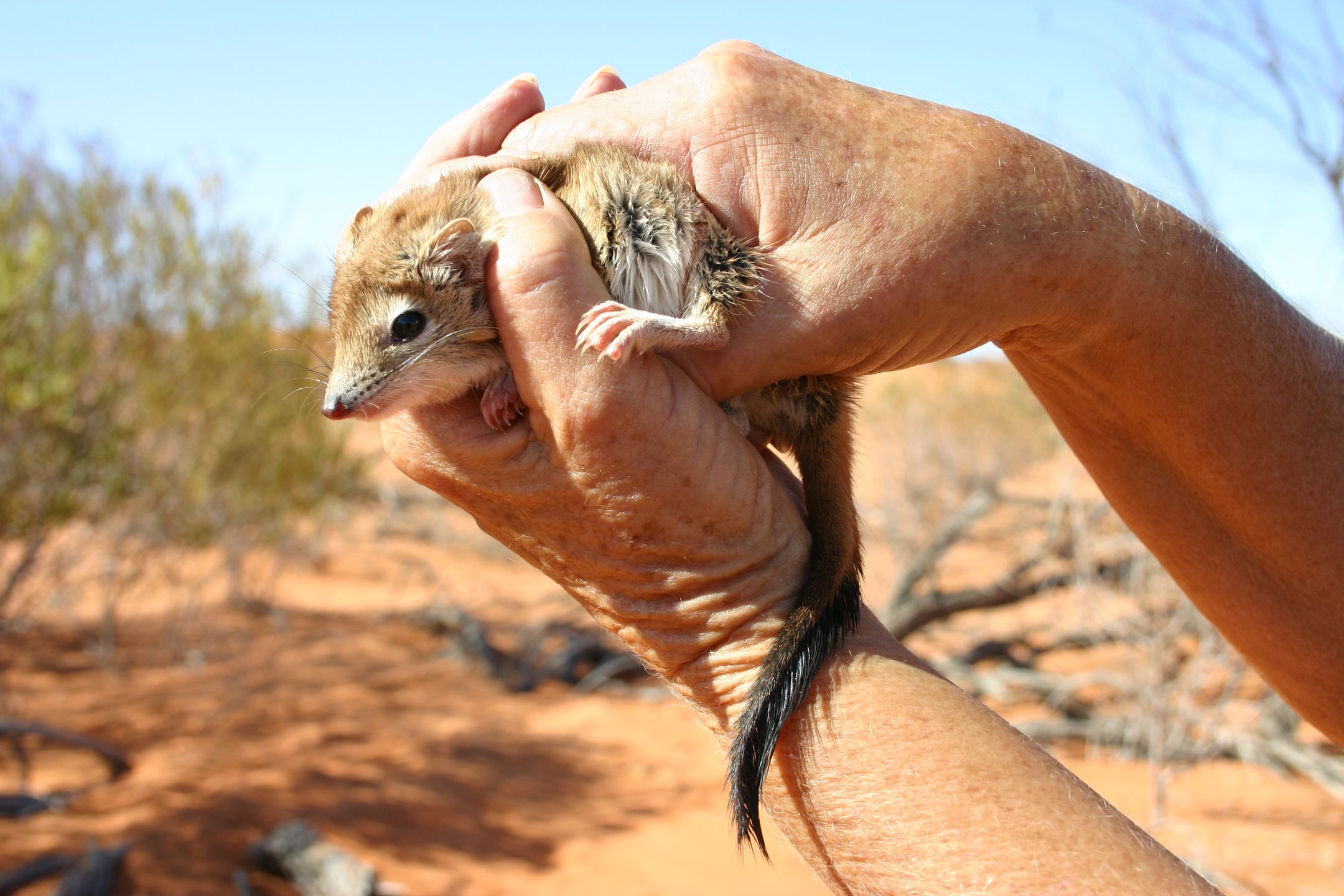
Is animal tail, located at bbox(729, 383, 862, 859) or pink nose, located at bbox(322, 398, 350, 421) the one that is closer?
animal tail, located at bbox(729, 383, 862, 859)

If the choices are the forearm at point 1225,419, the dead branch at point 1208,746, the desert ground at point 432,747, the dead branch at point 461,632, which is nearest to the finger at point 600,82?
the forearm at point 1225,419

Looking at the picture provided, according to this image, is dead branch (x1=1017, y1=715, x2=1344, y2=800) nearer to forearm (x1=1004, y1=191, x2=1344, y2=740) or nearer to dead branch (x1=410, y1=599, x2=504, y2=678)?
forearm (x1=1004, y1=191, x2=1344, y2=740)

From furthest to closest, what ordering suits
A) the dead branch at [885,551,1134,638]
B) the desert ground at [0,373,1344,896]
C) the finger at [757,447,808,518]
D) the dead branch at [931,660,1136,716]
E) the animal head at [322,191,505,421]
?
the dead branch at [885,551,1134,638], the dead branch at [931,660,1136,716], the desert ground at [0,373,1344,896], the animal head at [322,191,505,421], the finger at [757,447,808,518]

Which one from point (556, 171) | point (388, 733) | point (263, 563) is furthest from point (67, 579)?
point (556, 171)

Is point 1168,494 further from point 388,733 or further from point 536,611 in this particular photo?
point 536,611

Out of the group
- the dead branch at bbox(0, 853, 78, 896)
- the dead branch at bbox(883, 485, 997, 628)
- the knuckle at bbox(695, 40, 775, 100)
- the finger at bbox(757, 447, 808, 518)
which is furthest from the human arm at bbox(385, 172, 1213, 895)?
the dead branch at bbox(883, 485, 997, 628)

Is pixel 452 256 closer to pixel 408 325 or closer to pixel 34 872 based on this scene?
pixel 408 325

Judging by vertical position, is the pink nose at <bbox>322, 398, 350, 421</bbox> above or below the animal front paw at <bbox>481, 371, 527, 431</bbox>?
below
